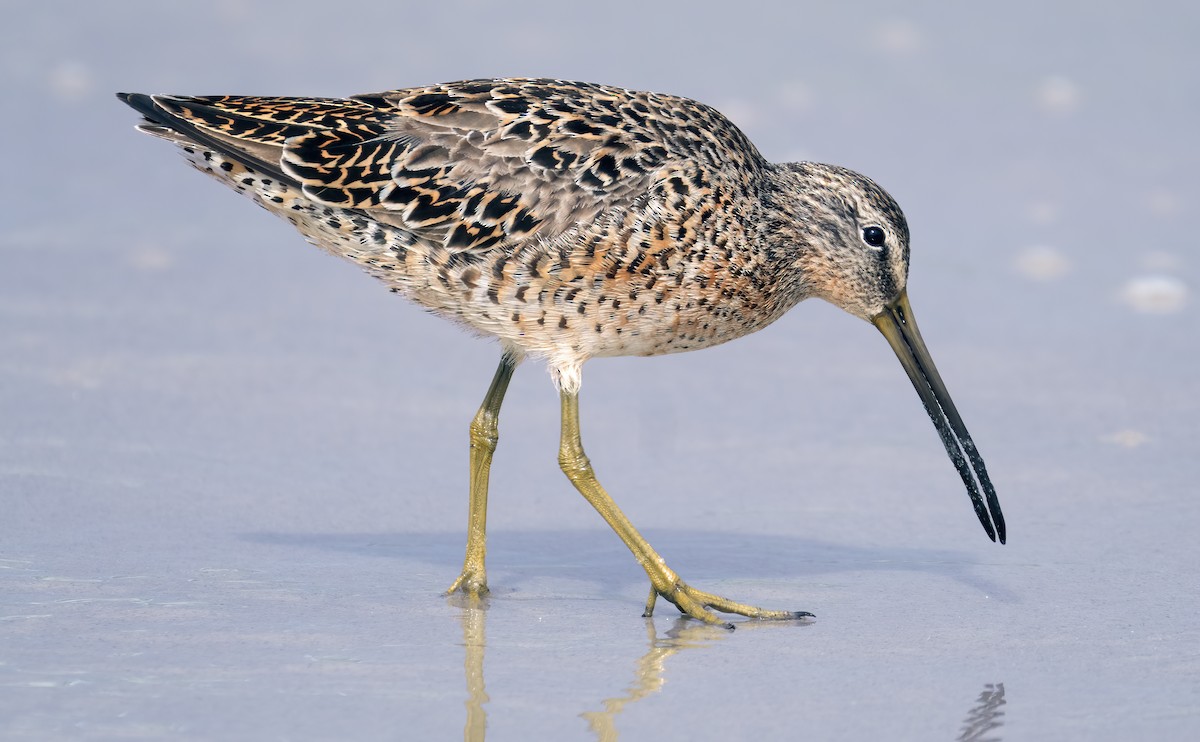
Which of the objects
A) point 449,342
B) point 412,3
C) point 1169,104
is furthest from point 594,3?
point 449,342

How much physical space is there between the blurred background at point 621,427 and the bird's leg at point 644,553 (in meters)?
0.15

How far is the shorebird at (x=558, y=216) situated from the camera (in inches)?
253

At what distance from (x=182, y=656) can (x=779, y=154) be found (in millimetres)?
7529

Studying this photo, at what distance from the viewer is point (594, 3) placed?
1457 centimetres

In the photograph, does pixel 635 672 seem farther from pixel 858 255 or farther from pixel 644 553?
pixel 858 255

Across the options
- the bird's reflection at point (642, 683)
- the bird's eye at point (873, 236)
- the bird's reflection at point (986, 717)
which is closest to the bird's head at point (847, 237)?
the bird's eye at point (873, 236)

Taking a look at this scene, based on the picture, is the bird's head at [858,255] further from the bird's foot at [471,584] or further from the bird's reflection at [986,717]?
the bird's foot at [471,584]

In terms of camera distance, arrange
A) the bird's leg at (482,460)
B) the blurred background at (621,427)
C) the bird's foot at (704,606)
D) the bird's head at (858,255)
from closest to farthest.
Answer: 1. the blurred background at (621,427)
2. the bird's foot at (704,606)
3. the bird's leg at (482,460)
4. the bird's head at (858,255)

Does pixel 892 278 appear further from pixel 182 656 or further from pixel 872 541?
pixel 182 656

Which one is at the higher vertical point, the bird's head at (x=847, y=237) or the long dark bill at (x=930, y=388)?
the bird's head at (x=847, y=237)

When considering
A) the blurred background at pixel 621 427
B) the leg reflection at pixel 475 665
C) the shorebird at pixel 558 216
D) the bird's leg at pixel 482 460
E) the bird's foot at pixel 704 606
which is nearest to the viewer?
the leg reflection at pixel 475 665

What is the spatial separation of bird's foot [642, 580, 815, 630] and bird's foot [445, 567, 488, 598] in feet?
2.01

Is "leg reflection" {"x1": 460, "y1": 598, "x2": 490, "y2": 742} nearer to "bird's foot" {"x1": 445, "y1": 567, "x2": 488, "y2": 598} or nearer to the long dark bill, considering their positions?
"bird's foot" {"x1": 445, "y1": 567, "x2": 488, "y2": 598}

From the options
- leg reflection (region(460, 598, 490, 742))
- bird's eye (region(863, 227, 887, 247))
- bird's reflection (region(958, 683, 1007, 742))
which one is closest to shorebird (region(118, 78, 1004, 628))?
bird's eye (region(863, 227, 887, 247))
